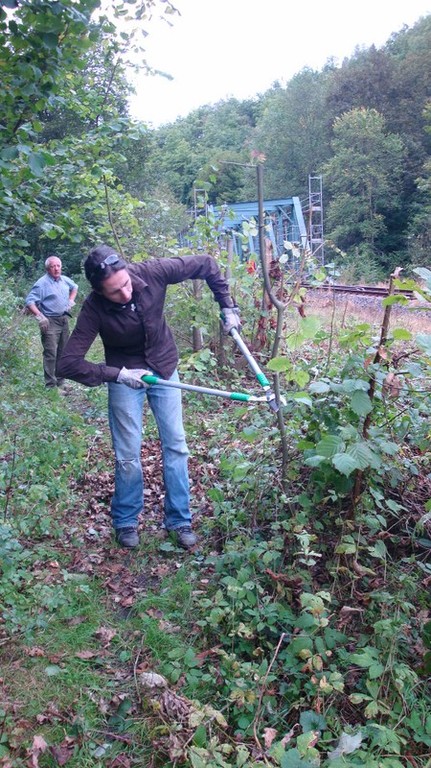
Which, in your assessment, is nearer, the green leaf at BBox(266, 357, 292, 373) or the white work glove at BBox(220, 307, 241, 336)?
the green leaf at BBox(266, 357, 292, 373)

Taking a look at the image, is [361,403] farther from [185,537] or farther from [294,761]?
[185,537]

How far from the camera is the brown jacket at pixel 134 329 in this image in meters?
3.47

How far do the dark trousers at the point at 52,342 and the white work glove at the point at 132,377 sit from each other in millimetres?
4490

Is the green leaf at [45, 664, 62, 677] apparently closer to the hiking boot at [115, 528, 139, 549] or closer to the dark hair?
the hiking boot at [115, 528, 139, 549]

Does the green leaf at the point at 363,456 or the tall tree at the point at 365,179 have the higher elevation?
the tall tree at the point at 365,179

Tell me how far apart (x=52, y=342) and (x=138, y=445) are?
4379 mm

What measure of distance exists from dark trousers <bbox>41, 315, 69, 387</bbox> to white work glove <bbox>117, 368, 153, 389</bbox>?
14.7 ft

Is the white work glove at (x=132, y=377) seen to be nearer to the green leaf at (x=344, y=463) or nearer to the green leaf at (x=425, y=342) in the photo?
the green leaf at (x=344, y=463)

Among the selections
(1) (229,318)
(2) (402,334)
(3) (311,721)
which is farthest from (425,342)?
(1) (229,318)

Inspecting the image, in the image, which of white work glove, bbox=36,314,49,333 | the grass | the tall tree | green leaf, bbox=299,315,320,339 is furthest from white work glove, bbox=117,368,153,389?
the tall tree

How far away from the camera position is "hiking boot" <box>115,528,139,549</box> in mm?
3742

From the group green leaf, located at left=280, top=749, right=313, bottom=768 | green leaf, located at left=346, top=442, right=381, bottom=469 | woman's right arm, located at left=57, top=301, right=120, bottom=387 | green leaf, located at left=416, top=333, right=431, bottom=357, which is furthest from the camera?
woman's right arm, located at left=57, top=301, right=120, bottom=387

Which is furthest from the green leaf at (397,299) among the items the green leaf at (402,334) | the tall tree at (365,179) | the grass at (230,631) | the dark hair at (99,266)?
the tall tree at (365,179)

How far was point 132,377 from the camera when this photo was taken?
348 centimetres
